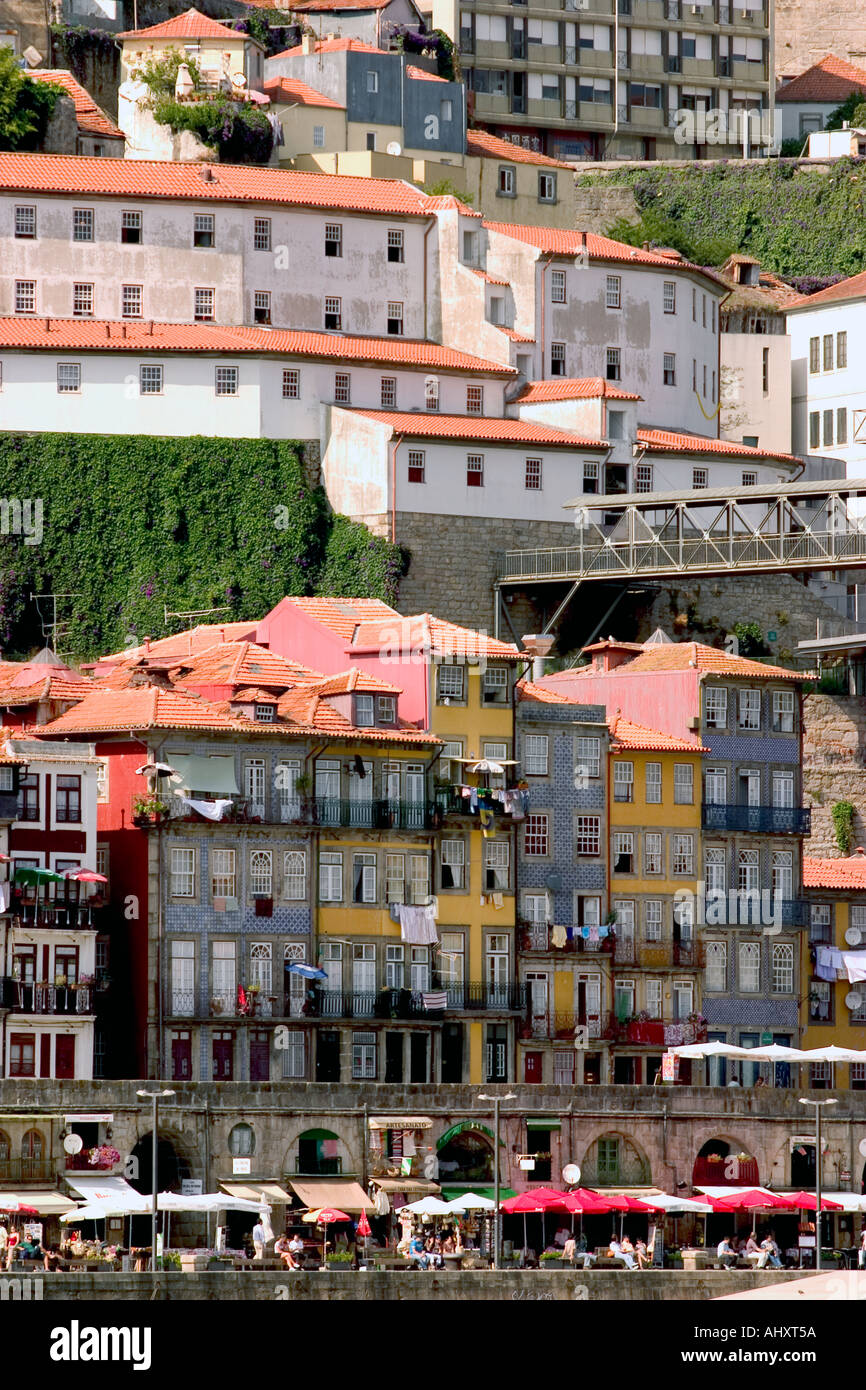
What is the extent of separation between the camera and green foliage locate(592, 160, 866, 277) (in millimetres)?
144000

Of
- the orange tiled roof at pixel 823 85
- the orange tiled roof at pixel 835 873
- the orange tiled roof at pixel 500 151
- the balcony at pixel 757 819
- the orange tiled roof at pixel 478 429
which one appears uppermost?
the orange tiled roof at pixel 823 85

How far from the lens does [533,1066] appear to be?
297ft

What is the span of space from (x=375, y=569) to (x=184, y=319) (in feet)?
39.5

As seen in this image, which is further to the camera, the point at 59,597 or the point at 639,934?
the point at 59,597

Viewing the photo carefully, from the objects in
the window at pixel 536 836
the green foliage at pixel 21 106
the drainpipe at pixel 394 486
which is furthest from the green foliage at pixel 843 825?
the green foliage at pixel 21 106

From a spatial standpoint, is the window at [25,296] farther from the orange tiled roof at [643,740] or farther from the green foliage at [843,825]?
the green foliage at [843,825]

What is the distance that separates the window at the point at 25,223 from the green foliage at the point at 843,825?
102 feet

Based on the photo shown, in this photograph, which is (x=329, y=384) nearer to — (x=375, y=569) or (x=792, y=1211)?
(x=375, y=569)

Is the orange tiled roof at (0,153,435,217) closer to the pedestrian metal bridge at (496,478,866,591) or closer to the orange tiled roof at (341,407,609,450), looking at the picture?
the orange tiled roof at (341,407,609,450)

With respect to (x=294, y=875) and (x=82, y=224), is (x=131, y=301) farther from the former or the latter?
(x=294, y=875)

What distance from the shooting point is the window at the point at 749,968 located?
94.7 meters

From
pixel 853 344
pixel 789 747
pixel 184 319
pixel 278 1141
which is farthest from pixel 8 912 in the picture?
pixel 853 344
